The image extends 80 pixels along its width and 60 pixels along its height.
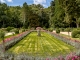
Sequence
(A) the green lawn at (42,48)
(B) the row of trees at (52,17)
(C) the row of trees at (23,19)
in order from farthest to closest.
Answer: (C) the row of trees at (23,19) → (B) the row of trees at (52,17) → (A) the green lawn at (42,48)

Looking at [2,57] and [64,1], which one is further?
[64,1]

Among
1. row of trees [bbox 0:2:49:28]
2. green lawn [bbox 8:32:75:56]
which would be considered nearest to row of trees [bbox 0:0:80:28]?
row of trees [bbox 0:2:49:28]

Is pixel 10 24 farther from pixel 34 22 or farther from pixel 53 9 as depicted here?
pixel 53 9

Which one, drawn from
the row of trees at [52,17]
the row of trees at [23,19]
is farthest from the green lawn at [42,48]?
the row of trees at [23,19]

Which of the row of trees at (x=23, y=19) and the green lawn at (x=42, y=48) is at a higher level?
the row of trees at (x=23, y=19)

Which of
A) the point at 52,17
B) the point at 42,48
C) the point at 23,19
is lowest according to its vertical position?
the point at 42,48

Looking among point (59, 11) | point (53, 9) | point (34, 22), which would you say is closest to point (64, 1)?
point (59, 11)

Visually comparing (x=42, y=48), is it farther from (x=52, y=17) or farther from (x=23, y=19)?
(x=23, y=19)

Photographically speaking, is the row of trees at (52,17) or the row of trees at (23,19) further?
the row of trees at (23,19)

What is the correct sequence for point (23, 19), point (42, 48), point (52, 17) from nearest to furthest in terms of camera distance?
point (42, 48) < point (52, 17) < point (23, 19)

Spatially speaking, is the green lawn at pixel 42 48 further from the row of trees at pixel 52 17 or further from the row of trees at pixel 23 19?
the row of trees at pixel 23 19

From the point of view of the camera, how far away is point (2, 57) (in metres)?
6.48

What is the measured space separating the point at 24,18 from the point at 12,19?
11.2 metres

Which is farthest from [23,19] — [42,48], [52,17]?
[42,48]
